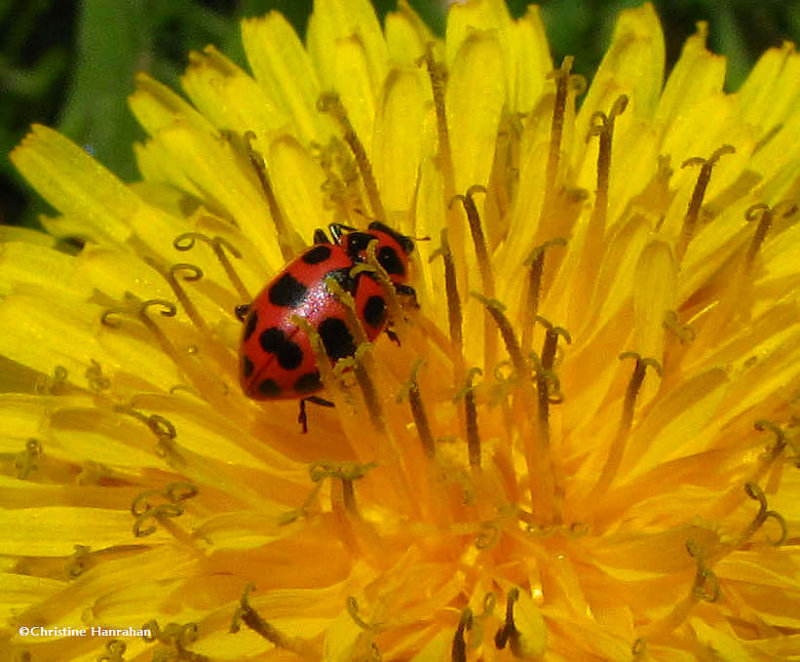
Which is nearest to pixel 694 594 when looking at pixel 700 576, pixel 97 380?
pixel 700 576

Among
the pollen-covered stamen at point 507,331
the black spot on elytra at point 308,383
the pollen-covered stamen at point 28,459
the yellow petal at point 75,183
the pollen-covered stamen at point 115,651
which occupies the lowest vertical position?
the pollen-covered stamen at point 115,651

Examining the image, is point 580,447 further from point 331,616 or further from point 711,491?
point 331,616

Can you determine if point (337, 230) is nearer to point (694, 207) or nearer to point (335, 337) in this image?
point (335, 337)

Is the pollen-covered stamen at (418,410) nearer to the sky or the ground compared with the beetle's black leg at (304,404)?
nearer to the ground

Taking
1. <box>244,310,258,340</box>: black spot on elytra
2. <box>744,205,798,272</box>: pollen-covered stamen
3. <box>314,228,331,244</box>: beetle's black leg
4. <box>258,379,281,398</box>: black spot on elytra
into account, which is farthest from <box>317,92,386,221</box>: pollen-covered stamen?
<box>744,205,798,272</box>: pollen-covered stamen

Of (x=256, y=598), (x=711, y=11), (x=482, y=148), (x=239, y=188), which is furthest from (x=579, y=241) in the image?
(x=711, y=11)

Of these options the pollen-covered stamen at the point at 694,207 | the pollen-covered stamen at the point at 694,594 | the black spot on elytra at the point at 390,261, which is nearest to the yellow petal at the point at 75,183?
→ the black spot on elytra at the point at 390,261

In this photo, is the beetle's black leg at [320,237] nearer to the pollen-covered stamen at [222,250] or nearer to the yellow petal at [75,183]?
the pollen-covered stamen at [222,250]
